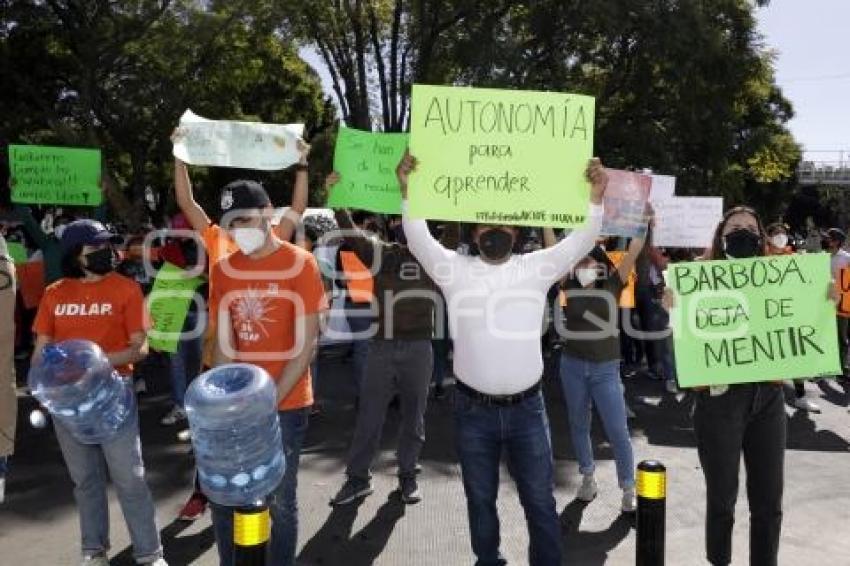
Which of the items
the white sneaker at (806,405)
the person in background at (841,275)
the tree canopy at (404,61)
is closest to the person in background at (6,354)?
the person in background at (841,275)

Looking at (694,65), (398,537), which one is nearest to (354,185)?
(398,537)

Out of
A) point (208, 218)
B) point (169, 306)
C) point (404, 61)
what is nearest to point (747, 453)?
point (208, 218)

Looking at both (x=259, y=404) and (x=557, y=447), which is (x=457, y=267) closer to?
(x=259, y=404)

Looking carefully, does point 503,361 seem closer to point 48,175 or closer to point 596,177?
point 596,177

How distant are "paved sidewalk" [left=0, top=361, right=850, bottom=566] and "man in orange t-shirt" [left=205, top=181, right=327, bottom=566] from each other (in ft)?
3.41

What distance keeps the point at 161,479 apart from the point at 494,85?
14557mm

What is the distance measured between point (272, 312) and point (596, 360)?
240cm

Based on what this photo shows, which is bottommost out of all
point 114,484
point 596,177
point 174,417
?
point 174,417

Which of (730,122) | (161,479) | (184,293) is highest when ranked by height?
(730,122)

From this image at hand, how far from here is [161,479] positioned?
5.92 metres

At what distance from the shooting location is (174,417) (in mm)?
7465

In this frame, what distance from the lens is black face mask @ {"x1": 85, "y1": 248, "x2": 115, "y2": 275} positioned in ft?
13.7

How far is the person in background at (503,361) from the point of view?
3.77m

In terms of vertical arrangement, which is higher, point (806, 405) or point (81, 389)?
point (81, 389)
